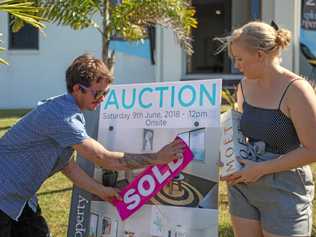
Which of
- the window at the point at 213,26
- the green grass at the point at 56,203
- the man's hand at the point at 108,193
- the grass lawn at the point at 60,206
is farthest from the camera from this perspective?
the window at the point at 213,26

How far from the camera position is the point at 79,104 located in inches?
133

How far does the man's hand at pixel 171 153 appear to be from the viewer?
338cm

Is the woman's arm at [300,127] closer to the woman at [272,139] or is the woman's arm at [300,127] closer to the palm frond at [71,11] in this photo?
the woman at [272,139]

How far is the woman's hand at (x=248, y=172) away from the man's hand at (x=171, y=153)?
0.35 meters

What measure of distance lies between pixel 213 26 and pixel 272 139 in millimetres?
18999

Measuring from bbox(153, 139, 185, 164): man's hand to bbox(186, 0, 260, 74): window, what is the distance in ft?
48.7

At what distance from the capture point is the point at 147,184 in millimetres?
3521

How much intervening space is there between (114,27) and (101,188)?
496 centimetres

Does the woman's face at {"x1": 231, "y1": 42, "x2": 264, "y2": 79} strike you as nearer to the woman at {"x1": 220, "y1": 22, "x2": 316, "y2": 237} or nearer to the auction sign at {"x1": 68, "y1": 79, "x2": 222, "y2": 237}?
the woman at {"x1": 220, "y1": 22, "x2": 316, "y2": 237}

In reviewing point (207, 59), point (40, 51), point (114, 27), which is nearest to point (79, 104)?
point (114, 27)

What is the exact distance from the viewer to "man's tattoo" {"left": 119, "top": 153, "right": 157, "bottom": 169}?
344 cm

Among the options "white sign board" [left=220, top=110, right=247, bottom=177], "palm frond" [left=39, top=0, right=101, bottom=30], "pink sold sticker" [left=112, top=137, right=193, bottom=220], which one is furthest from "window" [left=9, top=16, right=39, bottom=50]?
"white sign board" [left=220, top=110, right=247, bottom=177]

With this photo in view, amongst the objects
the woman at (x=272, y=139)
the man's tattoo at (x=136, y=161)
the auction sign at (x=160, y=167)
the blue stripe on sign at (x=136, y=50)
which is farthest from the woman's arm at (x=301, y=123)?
the blue stripe on sign at (x=136, y=50)

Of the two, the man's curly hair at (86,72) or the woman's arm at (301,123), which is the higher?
the man's curly hair at (86,72)
